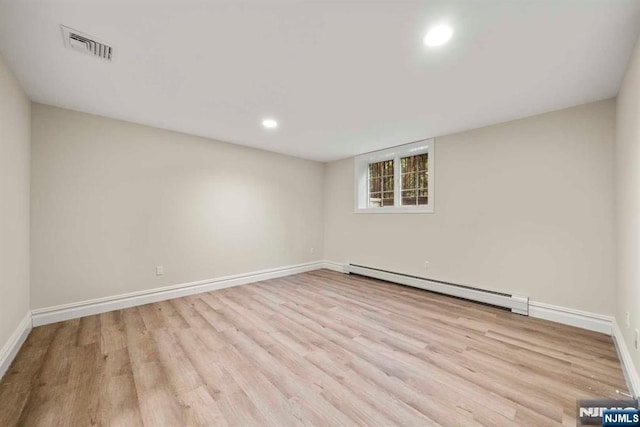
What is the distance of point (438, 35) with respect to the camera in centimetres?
172

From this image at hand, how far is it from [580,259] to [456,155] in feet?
6.15

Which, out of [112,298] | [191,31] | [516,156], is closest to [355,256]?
[516,156]

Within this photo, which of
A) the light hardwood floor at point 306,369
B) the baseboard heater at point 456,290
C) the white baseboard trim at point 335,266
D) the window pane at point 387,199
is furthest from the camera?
the white baseboard trim at point 335,266

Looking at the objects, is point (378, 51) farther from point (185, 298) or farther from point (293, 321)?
point (185, 298)

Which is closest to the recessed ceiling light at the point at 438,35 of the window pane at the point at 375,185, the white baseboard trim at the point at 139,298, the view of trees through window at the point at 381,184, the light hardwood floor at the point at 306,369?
the light hardwood floor at the point at 306,369

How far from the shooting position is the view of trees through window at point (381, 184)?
486cm

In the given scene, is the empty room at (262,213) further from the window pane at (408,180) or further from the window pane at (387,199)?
the window pane at (387,199)

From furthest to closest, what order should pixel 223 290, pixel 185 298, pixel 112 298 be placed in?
pixel 223 290, pixel 185 298, pixel 112 298

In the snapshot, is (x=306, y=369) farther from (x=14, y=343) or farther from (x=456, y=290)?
(x=456, y=290)

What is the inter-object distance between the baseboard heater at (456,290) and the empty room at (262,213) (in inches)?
1.3

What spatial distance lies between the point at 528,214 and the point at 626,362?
5.35ft

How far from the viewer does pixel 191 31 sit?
67.1 inches

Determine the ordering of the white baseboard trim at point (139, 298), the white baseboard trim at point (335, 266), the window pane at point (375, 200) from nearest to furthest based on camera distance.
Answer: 1. the white baseboard trim at point (139, 298)
2. the window pane at point (375, 200)
3. the white baseboard trim at point (335, 266)

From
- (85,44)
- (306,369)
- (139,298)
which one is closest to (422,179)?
(306,369)
